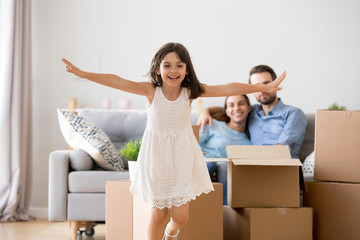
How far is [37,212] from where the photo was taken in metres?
4.11

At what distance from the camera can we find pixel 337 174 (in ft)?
8.00

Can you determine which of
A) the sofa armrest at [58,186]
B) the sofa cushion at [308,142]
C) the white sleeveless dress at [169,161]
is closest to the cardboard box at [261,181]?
the white sleeveless dress at [169,161]

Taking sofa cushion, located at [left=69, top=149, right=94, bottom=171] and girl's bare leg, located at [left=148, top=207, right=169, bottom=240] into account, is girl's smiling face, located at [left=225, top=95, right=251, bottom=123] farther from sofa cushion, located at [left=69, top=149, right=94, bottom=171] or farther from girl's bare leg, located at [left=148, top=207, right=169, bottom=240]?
girl's bare leg, located at [left=148, top=207, right=169, bottom=240]

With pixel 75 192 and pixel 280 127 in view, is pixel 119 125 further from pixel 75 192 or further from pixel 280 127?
pixel 280 127

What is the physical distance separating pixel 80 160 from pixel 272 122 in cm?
124

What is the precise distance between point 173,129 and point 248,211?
0.67 metres

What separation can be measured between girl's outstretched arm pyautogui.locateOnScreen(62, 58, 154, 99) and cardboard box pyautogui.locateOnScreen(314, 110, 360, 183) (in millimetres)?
991

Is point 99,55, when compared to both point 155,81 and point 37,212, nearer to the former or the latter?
point 37,212

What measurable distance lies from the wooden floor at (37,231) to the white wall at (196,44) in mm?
542

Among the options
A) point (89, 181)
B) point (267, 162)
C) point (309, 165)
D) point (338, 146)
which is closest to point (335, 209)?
point (338, 146)

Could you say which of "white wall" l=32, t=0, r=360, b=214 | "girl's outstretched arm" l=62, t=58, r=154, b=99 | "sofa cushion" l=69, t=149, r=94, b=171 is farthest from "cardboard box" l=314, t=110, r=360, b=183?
"white wall" l=32, t=0, r=360, b=214

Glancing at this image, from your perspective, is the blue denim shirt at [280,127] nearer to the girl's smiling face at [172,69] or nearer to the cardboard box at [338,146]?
the cardboard box at [338,146]

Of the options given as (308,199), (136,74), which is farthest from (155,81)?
(136,74)

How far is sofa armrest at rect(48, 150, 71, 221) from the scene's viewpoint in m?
2.95
